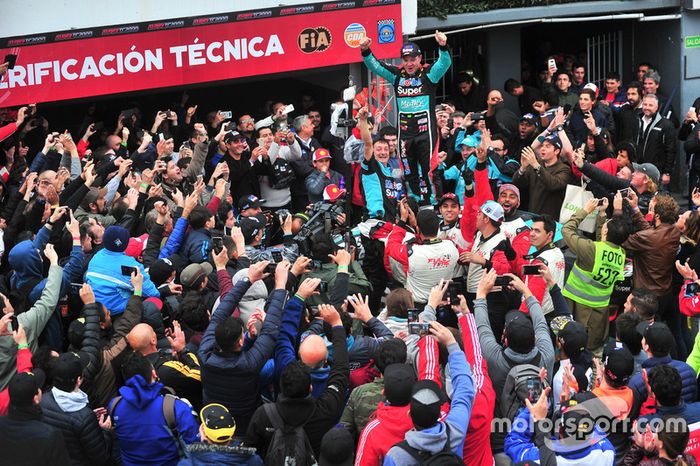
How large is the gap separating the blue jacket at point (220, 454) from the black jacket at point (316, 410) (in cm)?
29

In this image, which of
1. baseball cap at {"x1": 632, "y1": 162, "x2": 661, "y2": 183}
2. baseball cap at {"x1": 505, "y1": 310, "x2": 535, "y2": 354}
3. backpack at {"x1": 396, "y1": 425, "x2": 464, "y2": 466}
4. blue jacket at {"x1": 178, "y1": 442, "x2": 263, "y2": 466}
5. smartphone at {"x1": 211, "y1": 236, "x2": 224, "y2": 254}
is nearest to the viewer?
backpack at {"x1": 396, "y1": 425, "x2": 464, "y2": 466}

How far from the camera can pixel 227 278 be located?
827cm

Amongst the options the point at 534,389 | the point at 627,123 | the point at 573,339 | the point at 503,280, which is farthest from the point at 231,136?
the point at 534,389

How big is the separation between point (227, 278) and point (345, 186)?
15.1 ft

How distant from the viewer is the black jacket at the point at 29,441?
623 centimetres

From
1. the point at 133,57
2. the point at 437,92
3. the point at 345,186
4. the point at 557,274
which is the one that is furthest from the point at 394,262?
the point at 437,92

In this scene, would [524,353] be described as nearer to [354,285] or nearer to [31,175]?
[354,285]

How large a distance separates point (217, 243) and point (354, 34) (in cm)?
520

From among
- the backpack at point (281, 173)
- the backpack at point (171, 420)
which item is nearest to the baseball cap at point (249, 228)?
the backpack at point (281, 173)

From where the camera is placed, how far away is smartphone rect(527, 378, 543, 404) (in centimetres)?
647

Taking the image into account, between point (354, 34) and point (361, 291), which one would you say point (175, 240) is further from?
point (354, 34)

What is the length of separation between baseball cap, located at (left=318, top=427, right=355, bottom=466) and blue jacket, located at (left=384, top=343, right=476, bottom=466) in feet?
0.83

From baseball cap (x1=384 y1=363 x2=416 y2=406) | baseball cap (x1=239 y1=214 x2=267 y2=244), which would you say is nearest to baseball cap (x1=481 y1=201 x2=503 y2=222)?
baseball cap (x1=239 y1=214 x2=267 y2=244)

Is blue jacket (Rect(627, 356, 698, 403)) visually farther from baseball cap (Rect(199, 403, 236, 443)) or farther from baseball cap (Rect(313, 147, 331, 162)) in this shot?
baseball cap (Rect(313, 147, 331, 162))
